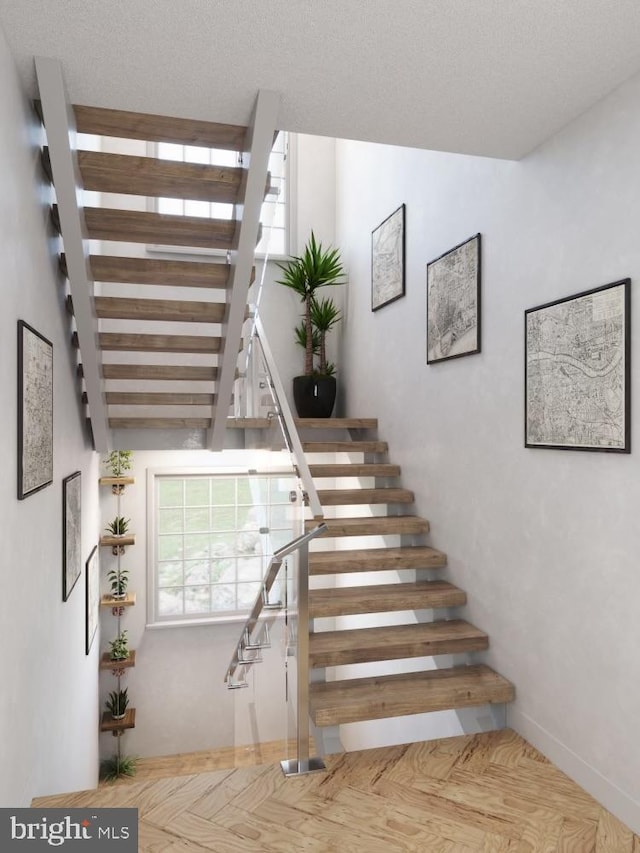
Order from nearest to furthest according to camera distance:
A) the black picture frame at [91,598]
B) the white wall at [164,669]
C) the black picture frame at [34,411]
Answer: the black picture frame at [34,411] < the black picture frame at [91,598] < the white wall at [164,669]

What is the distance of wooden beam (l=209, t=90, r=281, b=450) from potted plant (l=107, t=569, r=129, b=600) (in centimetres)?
262

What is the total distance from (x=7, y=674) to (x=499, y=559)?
2.34m

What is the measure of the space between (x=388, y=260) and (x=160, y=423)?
2.21m

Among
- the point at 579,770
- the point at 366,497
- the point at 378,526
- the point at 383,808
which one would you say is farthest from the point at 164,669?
the point at 579,770

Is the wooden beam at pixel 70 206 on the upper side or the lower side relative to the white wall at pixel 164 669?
upper

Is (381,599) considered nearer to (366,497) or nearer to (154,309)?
(366,497)

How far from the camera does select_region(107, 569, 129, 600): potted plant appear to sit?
18.8 feet

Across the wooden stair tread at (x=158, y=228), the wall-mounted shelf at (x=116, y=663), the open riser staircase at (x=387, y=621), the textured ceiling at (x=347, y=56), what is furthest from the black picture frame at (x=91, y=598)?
the textured ceiling at (x=347, y=56)

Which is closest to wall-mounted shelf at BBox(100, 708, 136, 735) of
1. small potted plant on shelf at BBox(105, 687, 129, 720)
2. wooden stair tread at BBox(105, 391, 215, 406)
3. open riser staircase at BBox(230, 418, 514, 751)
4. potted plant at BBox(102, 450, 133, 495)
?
small potted plant on shelf at BBox(105, 687, 129, 720)

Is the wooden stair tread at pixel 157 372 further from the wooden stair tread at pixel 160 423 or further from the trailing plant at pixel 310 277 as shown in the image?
the trailing plant at pixel 310 277

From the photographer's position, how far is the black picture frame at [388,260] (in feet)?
15.2

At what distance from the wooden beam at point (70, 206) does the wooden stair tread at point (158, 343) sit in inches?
6.1

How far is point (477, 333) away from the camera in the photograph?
3463mm

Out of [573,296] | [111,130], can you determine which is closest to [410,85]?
[573,296]
